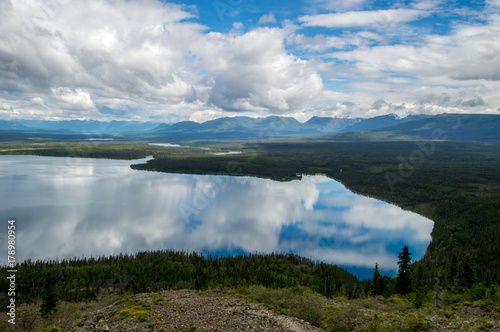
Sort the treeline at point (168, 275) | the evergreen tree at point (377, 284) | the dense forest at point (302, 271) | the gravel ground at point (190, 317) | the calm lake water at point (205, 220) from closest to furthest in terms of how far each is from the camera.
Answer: the gravel ground at point (190, 317), the dense forest at point (302, 271), the evergreen tree at point (377, 284), the treeline at point (168, 275), the calm lake water at point (205, 220)

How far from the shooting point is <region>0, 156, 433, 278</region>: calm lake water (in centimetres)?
5634

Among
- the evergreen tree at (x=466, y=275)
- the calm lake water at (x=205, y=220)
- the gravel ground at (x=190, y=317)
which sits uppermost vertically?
the gravel ground at (x=190, y=317)

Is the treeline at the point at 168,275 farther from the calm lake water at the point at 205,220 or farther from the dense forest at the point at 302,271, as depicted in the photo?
the calm lake water at the point at 205,220

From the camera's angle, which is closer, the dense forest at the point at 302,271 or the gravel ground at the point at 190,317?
the gravel ground at the point at 190,317

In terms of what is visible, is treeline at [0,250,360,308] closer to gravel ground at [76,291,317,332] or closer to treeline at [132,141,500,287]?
gravel ground at [76,291,317,332]

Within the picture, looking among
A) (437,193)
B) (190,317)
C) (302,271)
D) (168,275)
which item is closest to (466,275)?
(302,271)

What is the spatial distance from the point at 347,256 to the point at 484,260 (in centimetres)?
2055

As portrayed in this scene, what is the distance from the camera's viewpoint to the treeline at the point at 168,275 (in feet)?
114

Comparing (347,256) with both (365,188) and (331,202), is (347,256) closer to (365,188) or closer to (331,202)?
(331,202)

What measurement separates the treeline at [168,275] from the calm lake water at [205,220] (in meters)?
8.45

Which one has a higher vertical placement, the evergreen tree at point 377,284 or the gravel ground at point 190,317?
Result: the gravel ground at point 190,317

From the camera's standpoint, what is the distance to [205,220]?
76.2m

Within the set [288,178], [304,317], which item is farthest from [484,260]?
[288,178]

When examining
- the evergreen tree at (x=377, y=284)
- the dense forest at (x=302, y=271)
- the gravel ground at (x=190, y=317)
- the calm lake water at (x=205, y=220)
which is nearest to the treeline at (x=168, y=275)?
the dense forest at (x=302, y=271)
